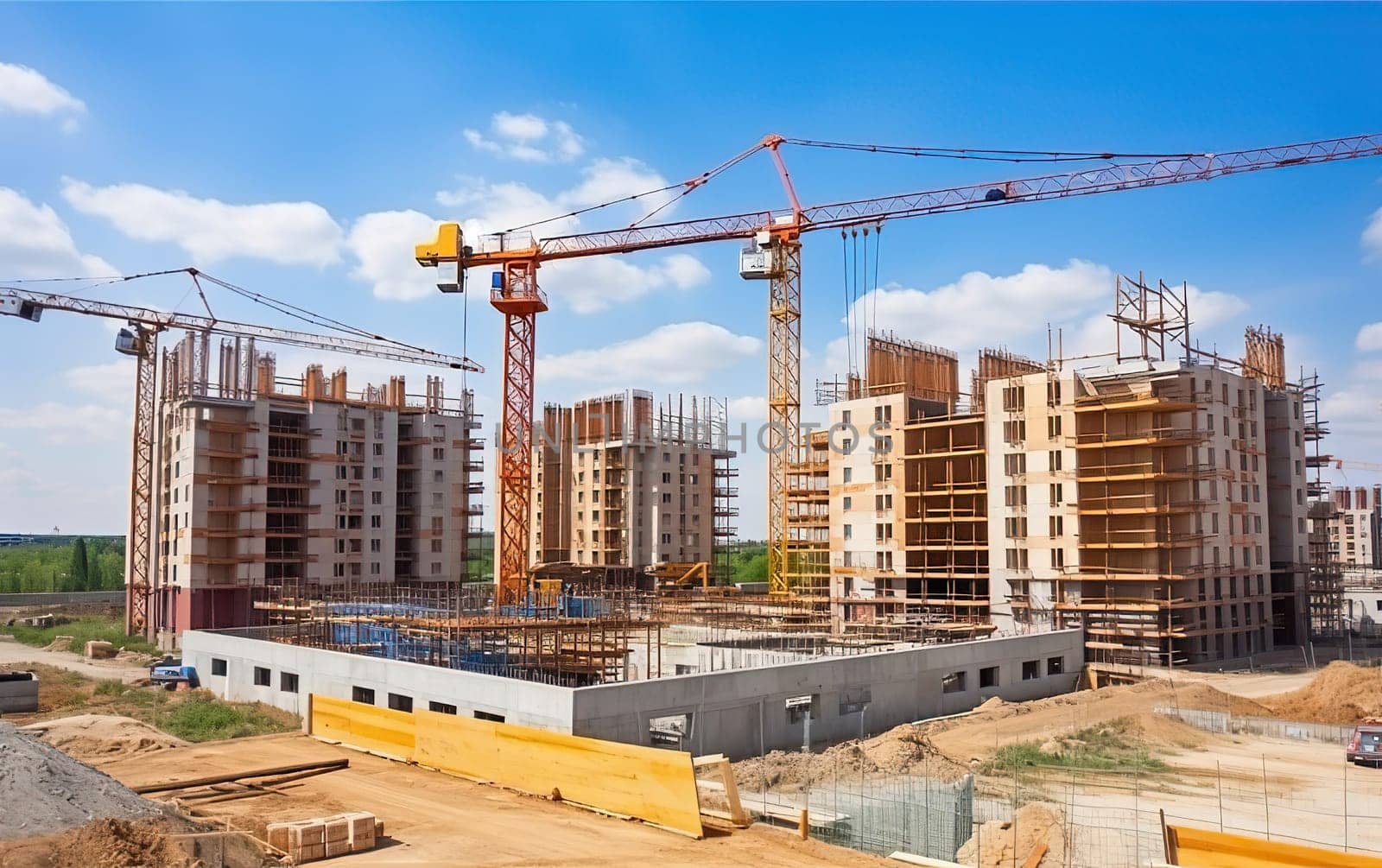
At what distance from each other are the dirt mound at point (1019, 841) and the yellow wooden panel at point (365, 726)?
13945 millimetres

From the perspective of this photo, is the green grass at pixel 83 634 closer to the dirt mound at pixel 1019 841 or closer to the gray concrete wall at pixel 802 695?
the gray concrete wall at pixel 802 695

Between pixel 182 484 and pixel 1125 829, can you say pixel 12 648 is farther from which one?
pixel 1125 829

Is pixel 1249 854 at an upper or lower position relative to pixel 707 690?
lower

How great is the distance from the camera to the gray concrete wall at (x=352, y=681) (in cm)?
2506

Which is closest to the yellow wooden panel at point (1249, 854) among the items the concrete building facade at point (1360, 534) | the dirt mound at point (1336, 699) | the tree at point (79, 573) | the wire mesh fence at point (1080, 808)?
the wire mesh fence at point (1080, 808)

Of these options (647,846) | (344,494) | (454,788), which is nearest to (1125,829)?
(647,846)

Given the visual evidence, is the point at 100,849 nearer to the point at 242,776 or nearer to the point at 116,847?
the point at 116,847

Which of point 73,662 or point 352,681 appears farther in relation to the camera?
point 73,662

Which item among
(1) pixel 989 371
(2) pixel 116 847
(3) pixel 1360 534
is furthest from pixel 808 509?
(3) pixel 1360 534

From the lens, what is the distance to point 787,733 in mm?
29125

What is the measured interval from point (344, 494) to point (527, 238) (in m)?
20.6

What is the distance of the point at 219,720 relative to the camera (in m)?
33.1

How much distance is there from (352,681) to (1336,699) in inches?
1290

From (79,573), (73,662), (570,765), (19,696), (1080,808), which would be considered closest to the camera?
(570,765)
